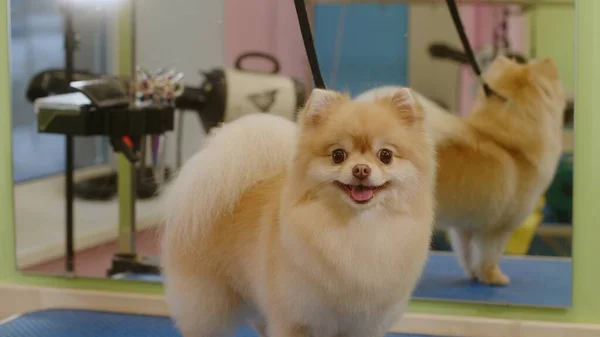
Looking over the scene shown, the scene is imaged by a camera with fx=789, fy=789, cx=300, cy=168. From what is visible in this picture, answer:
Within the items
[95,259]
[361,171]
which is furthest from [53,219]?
[361,171]

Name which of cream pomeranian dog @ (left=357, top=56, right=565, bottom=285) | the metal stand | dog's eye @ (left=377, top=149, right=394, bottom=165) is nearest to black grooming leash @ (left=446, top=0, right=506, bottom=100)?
cream pomeranian dog @ (left=357, top=56, right=565, bottom=285)

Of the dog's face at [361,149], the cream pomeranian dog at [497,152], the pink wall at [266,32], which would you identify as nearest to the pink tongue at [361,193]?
the dog's face at [361,149]

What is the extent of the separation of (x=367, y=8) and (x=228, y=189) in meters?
0.81

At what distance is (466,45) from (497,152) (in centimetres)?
32

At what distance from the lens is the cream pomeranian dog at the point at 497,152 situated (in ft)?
7.34

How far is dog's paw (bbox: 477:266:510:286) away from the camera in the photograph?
91.4 inches

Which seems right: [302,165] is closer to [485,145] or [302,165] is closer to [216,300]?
[216,300]

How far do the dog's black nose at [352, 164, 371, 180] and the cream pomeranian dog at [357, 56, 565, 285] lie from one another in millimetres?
855

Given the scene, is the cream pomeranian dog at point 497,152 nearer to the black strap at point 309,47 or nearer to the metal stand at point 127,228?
the black strap at point 309,47

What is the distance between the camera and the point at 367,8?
2.28m

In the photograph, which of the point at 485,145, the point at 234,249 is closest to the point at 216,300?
the point at 234,249

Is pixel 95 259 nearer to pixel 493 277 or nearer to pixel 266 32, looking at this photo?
pixel 266 32

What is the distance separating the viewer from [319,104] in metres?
1.51

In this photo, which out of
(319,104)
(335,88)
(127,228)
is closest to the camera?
(319,104)
